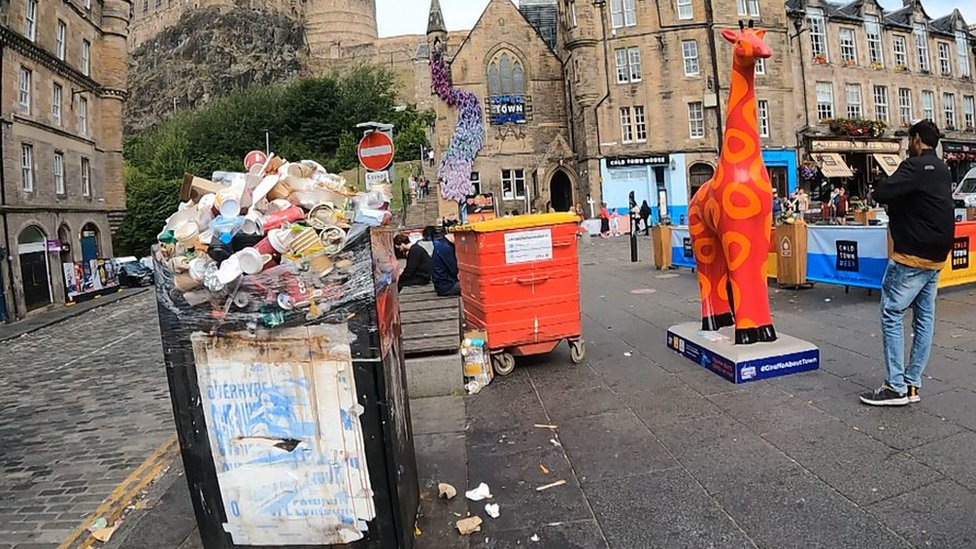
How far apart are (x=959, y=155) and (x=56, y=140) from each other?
47.1 m

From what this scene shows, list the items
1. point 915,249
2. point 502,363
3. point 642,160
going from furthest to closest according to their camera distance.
→ point 642,160 < point 502,363 < point 915,249

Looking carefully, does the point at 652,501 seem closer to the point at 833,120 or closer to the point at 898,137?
the point at 833,120

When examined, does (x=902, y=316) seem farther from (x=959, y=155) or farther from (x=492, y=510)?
(x=959, y=155)

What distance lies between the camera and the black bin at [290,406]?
3123mm

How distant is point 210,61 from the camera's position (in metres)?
73.8

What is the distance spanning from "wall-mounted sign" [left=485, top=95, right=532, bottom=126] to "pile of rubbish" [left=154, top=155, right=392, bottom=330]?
37067 millimetres

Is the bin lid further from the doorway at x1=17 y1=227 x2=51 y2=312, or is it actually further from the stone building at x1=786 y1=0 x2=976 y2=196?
the stone building at x1=786 y1=0 x2=976 y2=196

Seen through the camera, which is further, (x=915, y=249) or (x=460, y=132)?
(x=460, y=132)

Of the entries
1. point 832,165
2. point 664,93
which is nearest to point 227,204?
point 664,93

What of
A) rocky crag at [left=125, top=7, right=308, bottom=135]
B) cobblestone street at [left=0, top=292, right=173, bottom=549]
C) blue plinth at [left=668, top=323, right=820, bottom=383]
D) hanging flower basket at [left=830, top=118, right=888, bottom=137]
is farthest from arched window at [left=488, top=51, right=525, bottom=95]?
rocky crag at [left=125, top=7, right=308, bottom=135]

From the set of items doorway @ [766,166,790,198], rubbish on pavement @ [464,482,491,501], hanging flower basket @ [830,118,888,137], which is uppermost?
hanging flower basket @ [830,118,888,137]

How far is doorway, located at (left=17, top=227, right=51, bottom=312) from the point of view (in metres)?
21.4

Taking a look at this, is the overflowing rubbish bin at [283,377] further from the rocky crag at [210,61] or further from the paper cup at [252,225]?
the rocky crag at [210,61]

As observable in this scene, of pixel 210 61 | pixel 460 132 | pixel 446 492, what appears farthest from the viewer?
pixel 210 61
